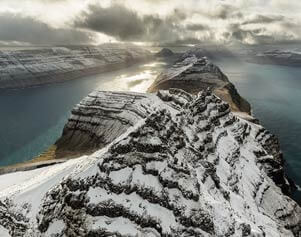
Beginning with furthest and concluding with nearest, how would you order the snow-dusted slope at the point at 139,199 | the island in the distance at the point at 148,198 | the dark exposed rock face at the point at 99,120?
the dark exposed rock face at the point at 99,120 → the island in the distance at the point at 148,198 → the snow-dusted slope at the point at 139,199

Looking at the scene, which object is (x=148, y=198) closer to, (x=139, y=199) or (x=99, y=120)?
(x=139, y=199)

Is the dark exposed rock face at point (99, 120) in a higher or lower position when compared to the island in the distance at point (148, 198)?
lower

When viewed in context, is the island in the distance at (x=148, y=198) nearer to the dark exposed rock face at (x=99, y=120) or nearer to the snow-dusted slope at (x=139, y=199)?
the snow-dusted slope at (x=139, y=199)

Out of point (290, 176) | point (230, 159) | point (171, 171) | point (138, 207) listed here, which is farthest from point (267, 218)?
point (290, 176)

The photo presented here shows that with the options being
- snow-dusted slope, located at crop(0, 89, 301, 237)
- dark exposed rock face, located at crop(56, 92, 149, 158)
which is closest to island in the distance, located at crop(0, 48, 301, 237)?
snow-dusted slope, located at crop(0, 89, 301, 237)

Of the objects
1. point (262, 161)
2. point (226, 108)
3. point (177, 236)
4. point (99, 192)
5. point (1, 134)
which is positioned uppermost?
point (99, 192)

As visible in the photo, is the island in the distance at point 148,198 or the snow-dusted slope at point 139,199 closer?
the snow-dusted slope at point 139,199

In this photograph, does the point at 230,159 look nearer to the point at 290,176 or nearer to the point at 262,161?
the point at 262,161

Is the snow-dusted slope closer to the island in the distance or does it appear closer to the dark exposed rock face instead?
the island in the distance

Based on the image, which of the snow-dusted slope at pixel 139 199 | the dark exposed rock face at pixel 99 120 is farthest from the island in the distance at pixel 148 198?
the dark exposed rock face at pixel 99 120

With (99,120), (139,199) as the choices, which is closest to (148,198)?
(139,199)

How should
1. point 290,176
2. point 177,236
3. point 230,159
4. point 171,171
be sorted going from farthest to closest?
point 290,176, point 230,159, point 171,171, point 177,236
